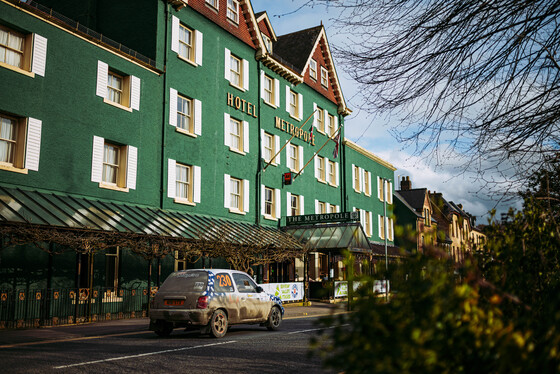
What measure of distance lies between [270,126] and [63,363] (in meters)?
23.8

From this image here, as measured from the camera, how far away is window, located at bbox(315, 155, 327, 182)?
36500 millimetres

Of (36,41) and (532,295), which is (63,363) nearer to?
(532,295)

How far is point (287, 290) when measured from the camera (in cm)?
2609

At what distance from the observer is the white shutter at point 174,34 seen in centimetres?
2462

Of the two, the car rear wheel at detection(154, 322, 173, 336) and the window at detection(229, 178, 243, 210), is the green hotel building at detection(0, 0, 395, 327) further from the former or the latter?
the car rear wheel at detection(154, 322, 173, 336)

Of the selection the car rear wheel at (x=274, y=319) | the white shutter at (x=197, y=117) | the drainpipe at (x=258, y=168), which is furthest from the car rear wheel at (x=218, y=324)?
the drainpipe at (x=258, y=168)

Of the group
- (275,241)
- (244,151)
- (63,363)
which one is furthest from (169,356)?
(244,151)

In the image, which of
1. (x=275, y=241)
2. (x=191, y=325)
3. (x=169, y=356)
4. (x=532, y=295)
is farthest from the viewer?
(x=275, y=241)

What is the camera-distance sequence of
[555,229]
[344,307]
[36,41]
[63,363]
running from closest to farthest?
[344,307], [555,229], [63,363], [36,41]

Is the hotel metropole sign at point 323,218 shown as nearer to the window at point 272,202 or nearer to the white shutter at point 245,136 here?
the window at point 272,202

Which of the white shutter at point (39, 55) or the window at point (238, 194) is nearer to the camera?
the white shutter at point (39, 55)

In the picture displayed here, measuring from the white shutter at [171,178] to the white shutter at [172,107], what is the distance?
1.83m

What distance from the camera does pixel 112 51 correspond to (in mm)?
21281

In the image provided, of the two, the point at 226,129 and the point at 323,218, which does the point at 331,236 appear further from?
the point at 226,129
